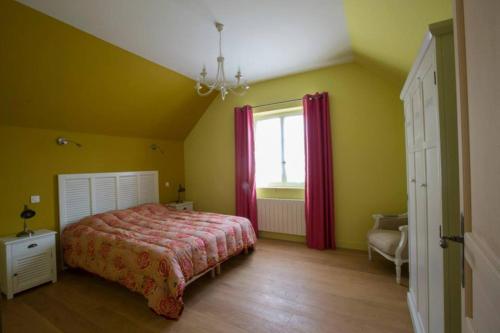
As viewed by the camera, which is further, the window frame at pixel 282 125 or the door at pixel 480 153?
the window frame at pixel 282 125

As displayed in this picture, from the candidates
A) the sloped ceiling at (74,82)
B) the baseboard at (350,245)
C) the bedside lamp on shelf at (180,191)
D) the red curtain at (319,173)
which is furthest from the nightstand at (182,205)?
the baseboard at (350,245)

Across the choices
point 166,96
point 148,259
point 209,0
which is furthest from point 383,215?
point 166,96

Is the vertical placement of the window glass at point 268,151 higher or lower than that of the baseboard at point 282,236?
higher

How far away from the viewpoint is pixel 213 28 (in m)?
2.54

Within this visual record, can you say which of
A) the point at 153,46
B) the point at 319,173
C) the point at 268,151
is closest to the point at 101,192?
the point at 153,46

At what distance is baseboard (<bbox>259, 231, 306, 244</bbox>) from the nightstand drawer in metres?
3.07

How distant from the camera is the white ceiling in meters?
2.16

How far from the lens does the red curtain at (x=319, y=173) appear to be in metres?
3.59

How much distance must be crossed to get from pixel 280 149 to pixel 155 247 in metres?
2.69

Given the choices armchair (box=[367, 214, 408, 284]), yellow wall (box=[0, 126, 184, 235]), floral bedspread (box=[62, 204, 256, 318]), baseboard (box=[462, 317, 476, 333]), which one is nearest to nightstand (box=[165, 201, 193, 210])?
floral bedspread (box=[62, 204, 256, 318])

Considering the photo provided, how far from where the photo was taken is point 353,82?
11.3ft

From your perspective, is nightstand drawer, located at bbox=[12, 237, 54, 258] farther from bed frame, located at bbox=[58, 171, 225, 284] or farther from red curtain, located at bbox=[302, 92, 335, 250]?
red curtain, located at bbox=[302, 92, 335, 250]

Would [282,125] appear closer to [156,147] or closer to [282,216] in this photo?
[282,216]

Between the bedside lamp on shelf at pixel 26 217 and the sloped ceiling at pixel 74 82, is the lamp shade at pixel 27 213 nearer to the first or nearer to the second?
the bedside lamp on shelf at pixel 26 217
